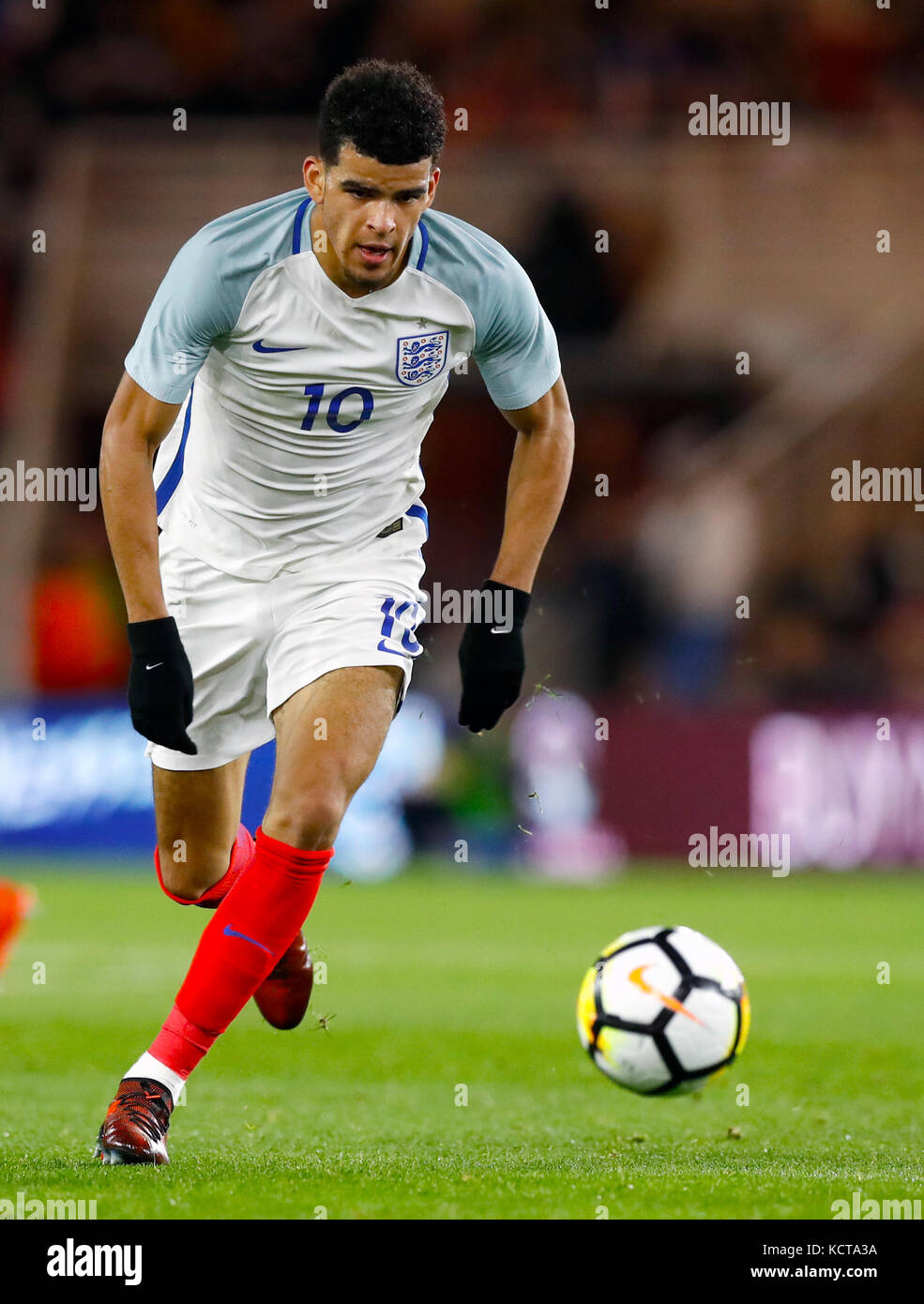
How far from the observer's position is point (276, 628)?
486cm

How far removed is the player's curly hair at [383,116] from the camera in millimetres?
4285

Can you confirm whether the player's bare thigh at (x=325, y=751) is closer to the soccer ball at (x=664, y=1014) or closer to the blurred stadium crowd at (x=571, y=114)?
the soccer ball at (x=664, y=1014)

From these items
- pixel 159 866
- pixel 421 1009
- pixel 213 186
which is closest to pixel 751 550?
pixel 213 186

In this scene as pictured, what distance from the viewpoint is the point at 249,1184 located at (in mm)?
3988

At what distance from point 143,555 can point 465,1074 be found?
2.57 m

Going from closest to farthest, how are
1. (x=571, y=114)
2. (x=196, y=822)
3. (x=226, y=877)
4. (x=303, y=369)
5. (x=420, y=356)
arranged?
(x=303, y=369) < (x=420, y=356) < (x=196, y=822) < (x=226, y=877) < (x=571, y=114)

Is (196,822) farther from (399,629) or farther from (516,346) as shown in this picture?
(516,346)

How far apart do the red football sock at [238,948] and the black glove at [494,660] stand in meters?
0.77

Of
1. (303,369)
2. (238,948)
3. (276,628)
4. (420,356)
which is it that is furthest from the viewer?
(276,628)

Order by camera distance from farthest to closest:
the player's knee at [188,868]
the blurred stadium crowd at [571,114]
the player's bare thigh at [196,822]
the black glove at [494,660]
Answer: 1. the blurred stadium crowd at [571,114]
2. the player's knee at [188,868]
3. the player's bare thigh at [196,822]
4. the black glove at [494,660]

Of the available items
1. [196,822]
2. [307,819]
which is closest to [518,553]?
[307,819]

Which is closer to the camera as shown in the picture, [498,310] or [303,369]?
[303,369]

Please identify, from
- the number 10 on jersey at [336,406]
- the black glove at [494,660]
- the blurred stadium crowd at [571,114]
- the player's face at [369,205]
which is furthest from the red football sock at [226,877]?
the blurred stadium crowd at [571,114]
